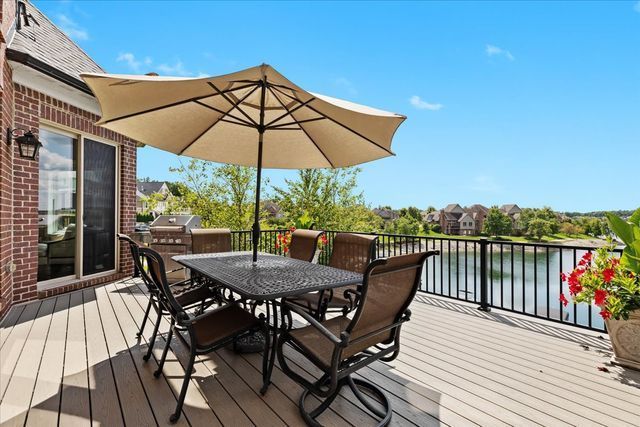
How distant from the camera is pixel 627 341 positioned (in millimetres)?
2570

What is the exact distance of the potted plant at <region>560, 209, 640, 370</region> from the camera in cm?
256

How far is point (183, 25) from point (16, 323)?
8946mm

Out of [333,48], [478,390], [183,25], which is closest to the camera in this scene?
[478,390]

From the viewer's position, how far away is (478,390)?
220 centimetres

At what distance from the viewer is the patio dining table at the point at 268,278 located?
6.68 ft

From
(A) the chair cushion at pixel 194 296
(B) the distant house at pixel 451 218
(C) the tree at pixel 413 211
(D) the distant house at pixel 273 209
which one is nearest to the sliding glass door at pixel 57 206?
(A) the chair cushion at pixel 194 296

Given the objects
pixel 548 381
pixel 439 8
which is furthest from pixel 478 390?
pixel 439 8

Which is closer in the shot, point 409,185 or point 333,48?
point 333,48

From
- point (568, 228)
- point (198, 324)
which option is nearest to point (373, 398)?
point (198, 324)

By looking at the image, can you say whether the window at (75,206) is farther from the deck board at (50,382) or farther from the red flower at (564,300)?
the red flower at (564,300)

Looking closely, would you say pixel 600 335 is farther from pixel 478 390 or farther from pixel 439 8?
pixel 439 8

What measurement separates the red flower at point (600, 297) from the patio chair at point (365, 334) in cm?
195

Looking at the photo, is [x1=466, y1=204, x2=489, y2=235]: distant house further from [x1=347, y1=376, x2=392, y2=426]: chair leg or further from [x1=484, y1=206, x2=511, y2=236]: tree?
[x1=347, y1=376, x2=392, y2=426]: chair leg

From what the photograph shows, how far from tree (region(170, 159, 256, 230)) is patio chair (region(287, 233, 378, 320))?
9.05 meters
